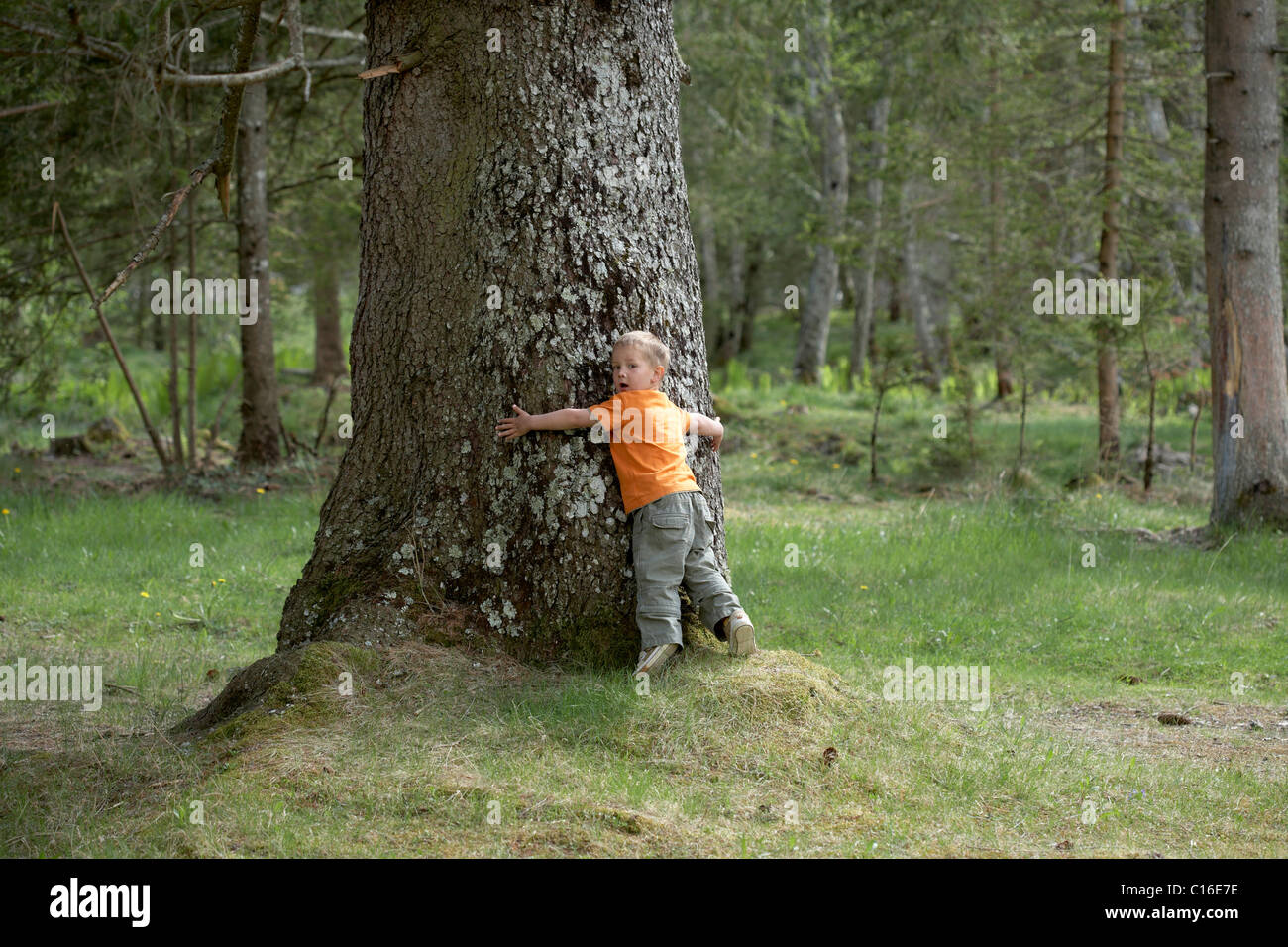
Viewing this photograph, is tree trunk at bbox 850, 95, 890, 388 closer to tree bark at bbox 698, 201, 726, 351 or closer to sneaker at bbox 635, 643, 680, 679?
tree bark at bbox 698, 201, 726, 351

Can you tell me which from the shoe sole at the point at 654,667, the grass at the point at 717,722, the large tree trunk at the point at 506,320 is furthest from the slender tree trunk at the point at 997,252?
the shoe sole at the point at 654,667

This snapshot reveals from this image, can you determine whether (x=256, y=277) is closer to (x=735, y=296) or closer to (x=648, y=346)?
(x=648, y=346)

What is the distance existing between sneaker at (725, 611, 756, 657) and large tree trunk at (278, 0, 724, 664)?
1.38 ft

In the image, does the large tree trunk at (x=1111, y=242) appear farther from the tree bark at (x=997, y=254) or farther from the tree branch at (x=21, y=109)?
the tree branch at (x=21, y=109)

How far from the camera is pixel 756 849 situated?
3.51 meters

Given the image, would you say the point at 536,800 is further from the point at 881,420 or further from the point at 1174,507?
the point at 881,420

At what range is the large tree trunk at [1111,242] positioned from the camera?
12141 mm

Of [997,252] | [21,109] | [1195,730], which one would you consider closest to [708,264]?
[997,252]

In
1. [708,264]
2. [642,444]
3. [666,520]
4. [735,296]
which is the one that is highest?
[708,264]

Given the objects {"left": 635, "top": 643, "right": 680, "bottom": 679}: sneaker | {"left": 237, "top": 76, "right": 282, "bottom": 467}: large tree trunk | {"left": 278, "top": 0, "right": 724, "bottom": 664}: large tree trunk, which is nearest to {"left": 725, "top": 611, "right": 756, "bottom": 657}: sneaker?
{"left": 635, "top": 643, "right": 680, "bottom": 679}: sneaker

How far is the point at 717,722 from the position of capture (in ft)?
13.9

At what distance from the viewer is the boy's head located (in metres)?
4.52

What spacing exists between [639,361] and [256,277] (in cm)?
798
